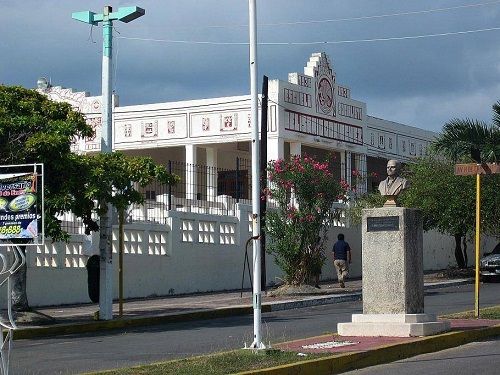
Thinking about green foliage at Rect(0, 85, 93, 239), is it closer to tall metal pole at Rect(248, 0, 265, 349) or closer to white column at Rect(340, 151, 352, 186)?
tall metal pole at Rect(248, 0, 265, 349)

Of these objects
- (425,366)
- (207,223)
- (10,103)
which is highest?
(10,103)

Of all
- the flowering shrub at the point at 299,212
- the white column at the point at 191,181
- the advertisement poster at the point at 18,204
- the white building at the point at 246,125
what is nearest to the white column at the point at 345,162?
the white building at the point at 246,125

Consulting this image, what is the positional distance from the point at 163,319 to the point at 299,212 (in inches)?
292

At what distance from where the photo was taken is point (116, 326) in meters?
21.1

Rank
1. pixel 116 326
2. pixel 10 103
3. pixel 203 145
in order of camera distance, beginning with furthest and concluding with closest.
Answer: pixel 203 145 → pixel 116 326 → pixel 10 103

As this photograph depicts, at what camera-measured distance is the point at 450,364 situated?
13406mm

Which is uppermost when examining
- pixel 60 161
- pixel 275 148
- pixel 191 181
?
pixel 275 148

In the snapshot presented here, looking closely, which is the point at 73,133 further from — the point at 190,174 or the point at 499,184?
the point at 499,184

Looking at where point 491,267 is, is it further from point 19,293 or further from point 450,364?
point 450,364

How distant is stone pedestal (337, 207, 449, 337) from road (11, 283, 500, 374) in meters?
1.64

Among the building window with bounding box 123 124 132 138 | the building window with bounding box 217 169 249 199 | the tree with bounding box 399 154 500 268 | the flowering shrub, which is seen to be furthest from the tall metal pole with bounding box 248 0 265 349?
the building window with bounding box 123 124 132 138

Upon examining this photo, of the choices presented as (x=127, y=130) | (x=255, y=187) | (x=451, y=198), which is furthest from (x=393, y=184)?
(x=127, y=130)

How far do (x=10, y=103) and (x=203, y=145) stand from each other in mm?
19248

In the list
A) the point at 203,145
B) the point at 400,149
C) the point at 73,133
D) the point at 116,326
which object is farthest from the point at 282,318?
the point at 400,149
